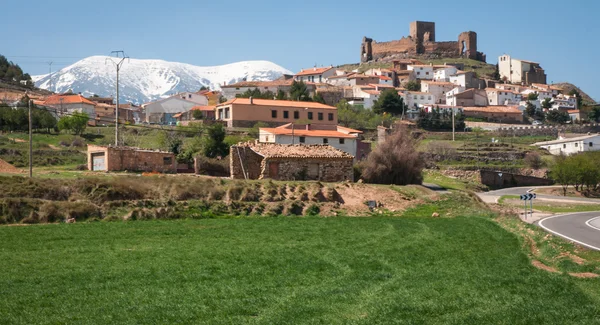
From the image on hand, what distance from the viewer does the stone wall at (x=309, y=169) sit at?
36.0 metres

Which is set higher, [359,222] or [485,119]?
[485,119]

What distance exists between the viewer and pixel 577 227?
27.9 m

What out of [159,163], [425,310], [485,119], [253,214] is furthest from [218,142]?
[485,119]

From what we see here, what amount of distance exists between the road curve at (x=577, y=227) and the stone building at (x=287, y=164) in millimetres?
10448

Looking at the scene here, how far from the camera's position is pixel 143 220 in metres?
24.3

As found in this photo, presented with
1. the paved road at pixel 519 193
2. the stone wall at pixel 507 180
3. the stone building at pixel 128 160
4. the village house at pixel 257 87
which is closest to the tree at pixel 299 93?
the village house at pixel 257 87

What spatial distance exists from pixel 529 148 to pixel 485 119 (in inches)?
1119

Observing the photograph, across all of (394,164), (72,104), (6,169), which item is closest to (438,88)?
(72,104)

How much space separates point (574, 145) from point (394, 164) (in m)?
44.3

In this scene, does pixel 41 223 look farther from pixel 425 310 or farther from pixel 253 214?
pixel 425 310

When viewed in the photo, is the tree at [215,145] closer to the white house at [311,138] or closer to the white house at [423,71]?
the white house at [311,138]

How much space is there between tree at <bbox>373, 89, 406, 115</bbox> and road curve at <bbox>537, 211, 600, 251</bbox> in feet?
211

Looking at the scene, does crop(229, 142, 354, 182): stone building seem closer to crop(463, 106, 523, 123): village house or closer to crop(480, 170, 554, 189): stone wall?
crop(480, 170, 554, 189): stone wall

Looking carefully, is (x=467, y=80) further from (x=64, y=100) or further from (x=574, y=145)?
(x=64, y=100)
